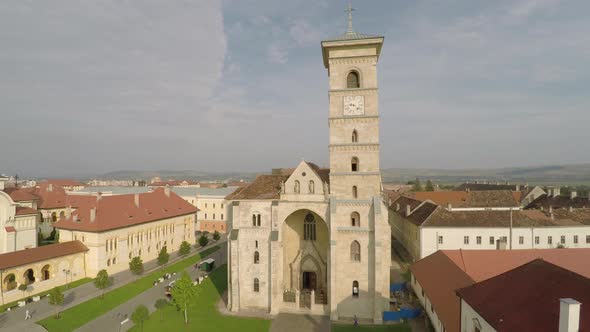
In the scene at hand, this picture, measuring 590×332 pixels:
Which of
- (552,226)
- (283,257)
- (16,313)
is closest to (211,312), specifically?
(283,257)

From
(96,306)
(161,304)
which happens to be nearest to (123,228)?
(96,306)

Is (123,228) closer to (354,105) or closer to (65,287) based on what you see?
(65,287)

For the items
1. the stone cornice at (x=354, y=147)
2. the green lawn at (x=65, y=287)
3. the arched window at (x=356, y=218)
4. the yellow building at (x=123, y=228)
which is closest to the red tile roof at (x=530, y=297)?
the arched window at (x=356, y=218)

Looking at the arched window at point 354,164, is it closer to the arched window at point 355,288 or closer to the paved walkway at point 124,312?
the arched window at point 355,288

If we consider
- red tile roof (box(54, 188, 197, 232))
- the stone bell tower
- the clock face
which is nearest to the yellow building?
red tile roof (box(54, 188, 197, 232))

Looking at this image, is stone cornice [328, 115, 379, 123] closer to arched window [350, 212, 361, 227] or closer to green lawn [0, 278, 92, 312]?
arched window [350, 212, 361, 227]
